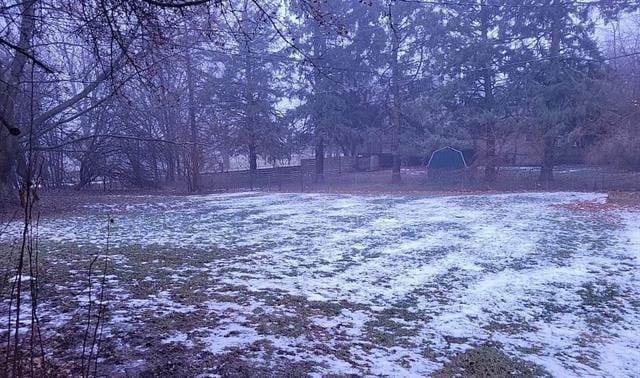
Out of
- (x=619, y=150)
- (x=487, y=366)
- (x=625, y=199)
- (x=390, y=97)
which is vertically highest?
(x=390, y=97)

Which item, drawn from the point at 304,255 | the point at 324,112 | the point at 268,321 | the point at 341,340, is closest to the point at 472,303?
the point at 341,340

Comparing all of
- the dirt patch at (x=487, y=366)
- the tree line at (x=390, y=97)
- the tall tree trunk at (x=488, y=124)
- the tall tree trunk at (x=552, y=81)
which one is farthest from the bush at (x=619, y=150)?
the dirt patch at (x=487, y=366)

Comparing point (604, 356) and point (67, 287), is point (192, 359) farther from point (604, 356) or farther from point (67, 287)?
point (604, 356)

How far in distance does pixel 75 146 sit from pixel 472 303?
20.6 metres

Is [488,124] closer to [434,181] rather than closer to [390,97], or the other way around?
[434,181]

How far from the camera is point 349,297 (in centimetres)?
526

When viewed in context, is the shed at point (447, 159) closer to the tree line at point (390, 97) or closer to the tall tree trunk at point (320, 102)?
the tree line at point (390, 97)

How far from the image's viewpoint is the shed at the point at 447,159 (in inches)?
931

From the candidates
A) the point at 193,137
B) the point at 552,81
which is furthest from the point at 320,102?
the point at 552,81

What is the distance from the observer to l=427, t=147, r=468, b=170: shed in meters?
23.6

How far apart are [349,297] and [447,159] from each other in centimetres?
1992

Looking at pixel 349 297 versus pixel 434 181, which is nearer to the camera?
pixel 349 297

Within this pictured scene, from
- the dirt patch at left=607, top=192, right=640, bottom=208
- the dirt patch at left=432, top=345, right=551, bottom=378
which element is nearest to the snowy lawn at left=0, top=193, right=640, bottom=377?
the dirt patch at left=432, top=345, right=551, bottom=378

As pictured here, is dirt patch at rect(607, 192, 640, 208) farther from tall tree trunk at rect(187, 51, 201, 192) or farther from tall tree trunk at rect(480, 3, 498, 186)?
tall tree trunk at rect(187, 51, 201, 192)
